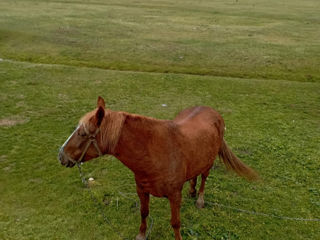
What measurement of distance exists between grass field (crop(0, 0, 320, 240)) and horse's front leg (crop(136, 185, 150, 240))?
0.61ft

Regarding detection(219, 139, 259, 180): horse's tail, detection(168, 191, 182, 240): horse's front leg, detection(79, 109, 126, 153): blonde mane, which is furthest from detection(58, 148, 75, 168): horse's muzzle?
detection(219, 139, 259, 180): horse's tail

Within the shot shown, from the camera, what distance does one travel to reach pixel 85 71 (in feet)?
37.9

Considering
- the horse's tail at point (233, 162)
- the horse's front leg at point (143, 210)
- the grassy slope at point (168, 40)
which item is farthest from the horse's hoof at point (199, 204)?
the grassy slope at point (168, 40)

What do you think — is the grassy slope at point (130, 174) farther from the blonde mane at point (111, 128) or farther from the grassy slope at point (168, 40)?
the grassy slope at point (168, 40)

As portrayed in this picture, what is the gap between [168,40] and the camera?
17.0 m

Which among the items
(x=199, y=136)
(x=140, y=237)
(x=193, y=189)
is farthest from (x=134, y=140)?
(x=193, y=189)

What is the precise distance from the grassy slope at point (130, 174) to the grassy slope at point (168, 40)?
7.32 feet

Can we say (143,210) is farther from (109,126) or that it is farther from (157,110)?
(157,110)

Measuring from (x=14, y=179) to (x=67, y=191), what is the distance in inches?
43.4

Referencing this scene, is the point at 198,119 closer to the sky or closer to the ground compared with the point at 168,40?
closer to the sky

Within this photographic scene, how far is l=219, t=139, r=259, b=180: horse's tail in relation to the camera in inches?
191

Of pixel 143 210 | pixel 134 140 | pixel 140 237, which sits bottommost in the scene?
pixel 140 237

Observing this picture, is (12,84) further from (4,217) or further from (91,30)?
(91,30)

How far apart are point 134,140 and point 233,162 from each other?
2.35m
